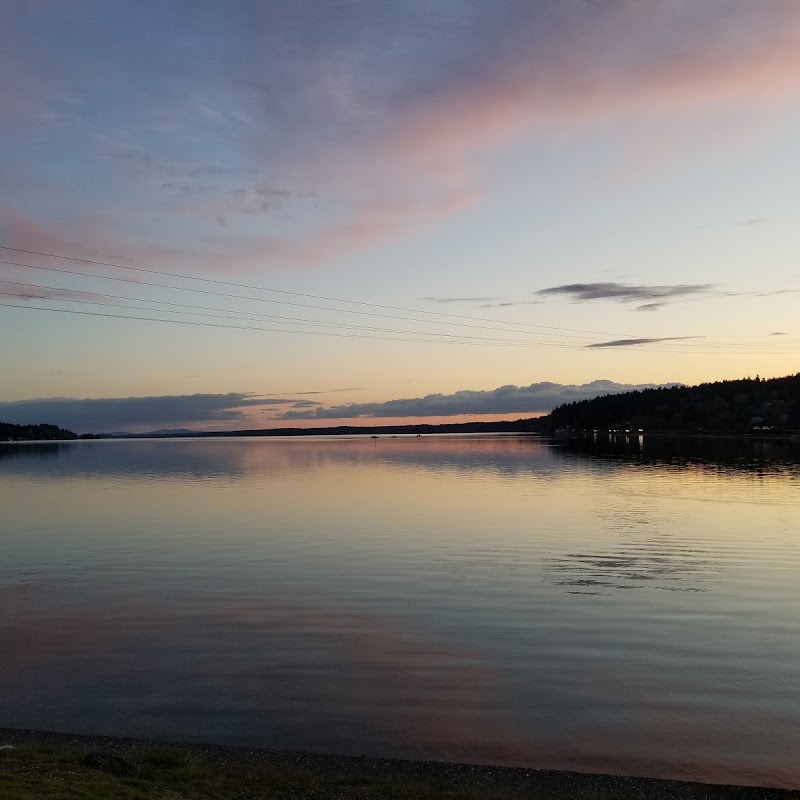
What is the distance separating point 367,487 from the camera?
78.8 meters

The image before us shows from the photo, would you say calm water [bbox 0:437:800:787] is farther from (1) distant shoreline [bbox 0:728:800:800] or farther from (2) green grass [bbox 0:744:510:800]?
(2) green grass [bbox 0:744:510:800]

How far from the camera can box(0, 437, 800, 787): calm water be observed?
15.3 metres

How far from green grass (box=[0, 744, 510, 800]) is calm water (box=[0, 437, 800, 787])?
1697 mm

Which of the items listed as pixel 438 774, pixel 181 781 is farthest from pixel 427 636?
pixel 181 781

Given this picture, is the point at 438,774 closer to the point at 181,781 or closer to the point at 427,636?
the point at 181,781

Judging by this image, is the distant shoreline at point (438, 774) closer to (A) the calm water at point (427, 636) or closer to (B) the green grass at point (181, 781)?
(B) the green grass at point (181, 781)

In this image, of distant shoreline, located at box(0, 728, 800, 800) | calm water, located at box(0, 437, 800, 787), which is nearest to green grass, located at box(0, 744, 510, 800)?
distant shoreline, located at box(0, 728, 800, 800)

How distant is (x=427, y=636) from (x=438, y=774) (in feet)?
31.1

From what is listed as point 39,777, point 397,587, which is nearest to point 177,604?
point 397,587

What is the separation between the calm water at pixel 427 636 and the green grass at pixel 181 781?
5.57ft

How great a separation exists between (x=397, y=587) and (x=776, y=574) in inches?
656

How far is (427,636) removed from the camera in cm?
2248

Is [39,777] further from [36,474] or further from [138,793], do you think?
[36,474]

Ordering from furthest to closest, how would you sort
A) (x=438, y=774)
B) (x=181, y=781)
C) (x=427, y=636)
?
1. (x=427, y=636)
2. (x=438, y=774)
3. (x=181, y=781)
